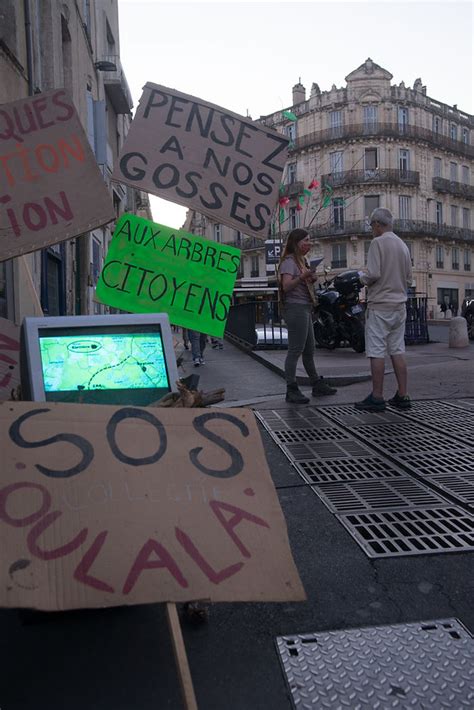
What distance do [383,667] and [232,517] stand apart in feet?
2.21

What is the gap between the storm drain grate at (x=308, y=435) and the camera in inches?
184

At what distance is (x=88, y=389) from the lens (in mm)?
2393

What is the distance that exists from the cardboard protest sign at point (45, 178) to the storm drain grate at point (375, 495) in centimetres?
184

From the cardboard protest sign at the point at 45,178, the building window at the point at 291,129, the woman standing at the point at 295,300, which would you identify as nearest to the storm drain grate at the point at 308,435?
the woman standing at the point at 295,300

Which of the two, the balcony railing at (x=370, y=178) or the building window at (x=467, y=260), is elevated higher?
the balcony railing at (x=370, y=178)

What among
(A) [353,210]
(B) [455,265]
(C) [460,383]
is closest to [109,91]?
(C) [460,383]

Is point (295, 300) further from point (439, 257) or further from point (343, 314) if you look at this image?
point (439, 257)

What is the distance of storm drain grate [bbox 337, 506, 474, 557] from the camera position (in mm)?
2682

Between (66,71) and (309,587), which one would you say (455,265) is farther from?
(309,587)

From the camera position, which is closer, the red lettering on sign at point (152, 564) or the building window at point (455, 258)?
the red lettering on sign at point (152, 564)

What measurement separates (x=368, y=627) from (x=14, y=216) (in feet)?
6.94

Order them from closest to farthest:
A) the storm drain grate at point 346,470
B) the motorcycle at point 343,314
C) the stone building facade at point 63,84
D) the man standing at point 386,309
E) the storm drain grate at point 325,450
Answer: the storm drain grate at point 346,470 → the storm drain grate at point 325,450 → the man standing at point 386,309 → the stone building facade at point 63,84 → the motorcycle at point 343,314

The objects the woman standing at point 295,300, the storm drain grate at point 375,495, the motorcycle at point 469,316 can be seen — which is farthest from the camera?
the motorcycle at point 469,316

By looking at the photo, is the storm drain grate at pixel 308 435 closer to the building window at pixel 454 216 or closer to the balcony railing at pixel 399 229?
the balcony railing at pixel 399 229
